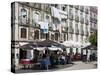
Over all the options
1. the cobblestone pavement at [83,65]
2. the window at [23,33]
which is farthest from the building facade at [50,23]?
the cobblestone pavement at [83,65]

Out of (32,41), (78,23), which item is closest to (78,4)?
(78,23)

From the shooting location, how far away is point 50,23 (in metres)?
1.79

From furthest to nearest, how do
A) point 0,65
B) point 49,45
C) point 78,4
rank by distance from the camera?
point 78,4 → point 49,45 → point 0,65

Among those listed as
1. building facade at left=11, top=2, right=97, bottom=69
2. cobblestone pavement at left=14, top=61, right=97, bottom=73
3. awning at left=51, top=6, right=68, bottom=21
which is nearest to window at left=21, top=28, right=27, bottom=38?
building facade at left=11, top=2, right=97, bottom=69

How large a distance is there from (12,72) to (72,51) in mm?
545

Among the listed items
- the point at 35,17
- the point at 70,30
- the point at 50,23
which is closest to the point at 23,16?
the point at 35,17

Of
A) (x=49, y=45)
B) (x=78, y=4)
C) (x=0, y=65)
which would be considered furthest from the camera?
(x=78, y=4)

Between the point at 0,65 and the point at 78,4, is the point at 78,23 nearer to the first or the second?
the point at 78,4

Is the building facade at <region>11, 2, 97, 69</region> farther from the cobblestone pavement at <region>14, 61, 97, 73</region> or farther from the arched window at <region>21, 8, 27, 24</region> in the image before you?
the cobblestone pavement at <region>14, 61, 97, 73</region>

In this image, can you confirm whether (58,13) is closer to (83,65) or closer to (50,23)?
(50,23)

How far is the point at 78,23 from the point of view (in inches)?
75.7

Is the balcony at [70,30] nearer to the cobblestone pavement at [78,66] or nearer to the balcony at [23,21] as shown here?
the cobblestone pavement at [78,66]

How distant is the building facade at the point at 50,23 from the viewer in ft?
5.46

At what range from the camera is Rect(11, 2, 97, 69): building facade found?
166 cm
